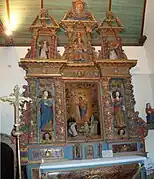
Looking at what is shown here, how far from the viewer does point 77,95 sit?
6.91 meters

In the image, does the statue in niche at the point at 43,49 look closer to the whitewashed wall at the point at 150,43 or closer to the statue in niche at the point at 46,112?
the statue in niche at the point at 46,112

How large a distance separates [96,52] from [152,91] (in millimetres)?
1738

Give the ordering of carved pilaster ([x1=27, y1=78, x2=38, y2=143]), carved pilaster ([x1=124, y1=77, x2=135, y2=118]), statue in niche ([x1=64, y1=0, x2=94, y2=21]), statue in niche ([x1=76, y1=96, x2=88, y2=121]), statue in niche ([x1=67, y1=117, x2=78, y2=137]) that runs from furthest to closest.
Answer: statue in niche ([x1=64, y1=0, x2=94, y2=21]) < carved pilaster ([x1=124, y1=77, x2=135, y2=118]) < statue in niche ([x1=76, y1=96, x2=88, y2=121]) < statue in niche ([x1=67, y1=117, x2=78, y2=137]) < carved pilaster ([x1=27, y1=78, x2=38, y2=143])

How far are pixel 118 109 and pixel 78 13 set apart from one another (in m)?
2.54

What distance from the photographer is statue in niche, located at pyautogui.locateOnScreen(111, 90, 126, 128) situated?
6820 millimetres

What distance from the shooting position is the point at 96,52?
7371 millimetres

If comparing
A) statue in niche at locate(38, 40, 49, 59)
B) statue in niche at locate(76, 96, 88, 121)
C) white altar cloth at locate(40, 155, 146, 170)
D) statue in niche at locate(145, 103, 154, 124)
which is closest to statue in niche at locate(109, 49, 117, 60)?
statue in niche at locate(76, 96, 88, 121)

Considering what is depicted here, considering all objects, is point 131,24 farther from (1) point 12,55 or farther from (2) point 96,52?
(1) point 12,55

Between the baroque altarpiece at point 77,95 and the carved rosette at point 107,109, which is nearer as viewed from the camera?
the baroque altarpiece at point 77,95

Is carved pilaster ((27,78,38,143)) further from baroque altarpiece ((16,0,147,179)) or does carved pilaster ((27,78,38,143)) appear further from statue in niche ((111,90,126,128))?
statue in niche ((111,90,126,128))

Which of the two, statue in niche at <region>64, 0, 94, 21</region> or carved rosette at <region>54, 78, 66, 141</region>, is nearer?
carved rosette at <region>54, 78, 66, 141</region>

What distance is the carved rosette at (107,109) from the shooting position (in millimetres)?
6715

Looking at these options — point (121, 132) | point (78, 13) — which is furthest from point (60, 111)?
point (78, 13)

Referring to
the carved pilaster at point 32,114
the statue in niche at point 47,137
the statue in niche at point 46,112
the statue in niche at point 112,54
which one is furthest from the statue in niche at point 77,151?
the statue in niche at point 112,54
